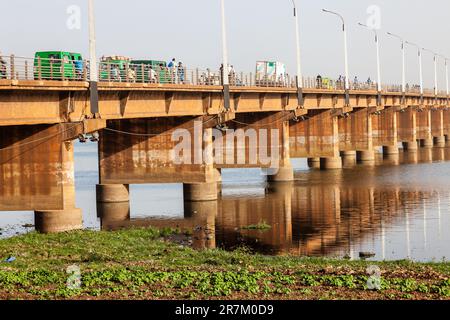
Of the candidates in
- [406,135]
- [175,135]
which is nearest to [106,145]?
[175,135]

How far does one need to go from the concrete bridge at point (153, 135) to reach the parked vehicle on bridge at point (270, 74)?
175cm

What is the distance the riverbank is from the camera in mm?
21781

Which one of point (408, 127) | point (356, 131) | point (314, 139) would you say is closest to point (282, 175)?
point (314, 139)

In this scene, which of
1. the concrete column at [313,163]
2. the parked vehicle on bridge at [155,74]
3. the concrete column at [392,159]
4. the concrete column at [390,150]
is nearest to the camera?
the parked vehicle on bridge at [155,74]

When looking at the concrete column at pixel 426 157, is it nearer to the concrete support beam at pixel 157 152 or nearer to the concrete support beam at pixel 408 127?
the concrete support beam at pixel 408 127

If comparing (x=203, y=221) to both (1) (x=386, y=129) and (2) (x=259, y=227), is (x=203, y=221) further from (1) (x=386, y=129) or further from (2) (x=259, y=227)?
(1) (x=386, y=129)

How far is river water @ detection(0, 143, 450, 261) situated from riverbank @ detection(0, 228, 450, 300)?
7831 millimetres

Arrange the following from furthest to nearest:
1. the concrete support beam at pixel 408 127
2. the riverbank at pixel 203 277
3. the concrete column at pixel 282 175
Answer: the concrete support beam at pixel 408 127
the concrete column at pixel 282 175
the riverbank at pixel 203 277

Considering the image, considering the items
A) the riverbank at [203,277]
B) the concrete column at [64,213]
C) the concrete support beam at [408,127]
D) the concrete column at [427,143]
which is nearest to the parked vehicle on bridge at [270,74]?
the concrete column at [64,213]

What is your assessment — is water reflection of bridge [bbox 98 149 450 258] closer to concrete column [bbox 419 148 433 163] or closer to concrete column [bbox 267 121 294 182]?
concrete column [bbox 267 121 294 182]

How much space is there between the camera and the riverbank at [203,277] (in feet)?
71.5

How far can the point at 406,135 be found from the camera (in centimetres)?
13938

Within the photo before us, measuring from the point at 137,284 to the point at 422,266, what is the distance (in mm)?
9619

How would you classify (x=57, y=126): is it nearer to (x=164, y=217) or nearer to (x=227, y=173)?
(x=164, y=217)
